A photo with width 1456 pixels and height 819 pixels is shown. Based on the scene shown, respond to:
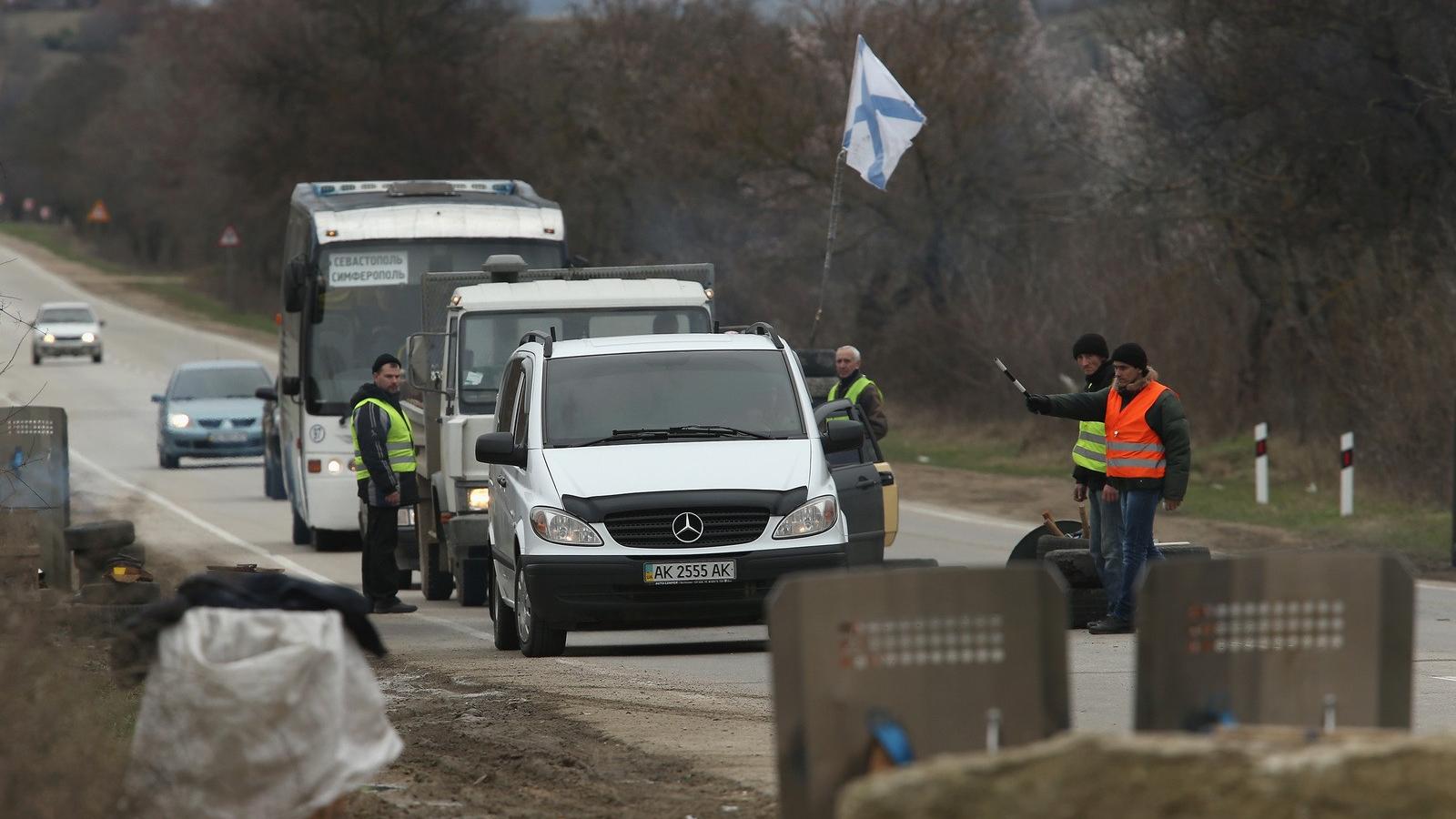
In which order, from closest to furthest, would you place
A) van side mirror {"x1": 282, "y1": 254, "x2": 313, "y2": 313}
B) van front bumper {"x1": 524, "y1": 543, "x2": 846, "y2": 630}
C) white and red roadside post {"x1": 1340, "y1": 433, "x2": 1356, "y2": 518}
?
van front bumper {"x1": 524, "y1": 543, "x2": 846, "y2": 630} → van side mirror {"x1": 282, "y1": 254, "x2": 313, "y2": 313} → white and red roadside post {"x1": 1340, "y1": 433, "x2": 1356, "y2": 518}

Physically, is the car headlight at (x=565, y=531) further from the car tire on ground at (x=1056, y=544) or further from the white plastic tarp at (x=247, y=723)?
the white plastic tarp at (x=247, y=723)

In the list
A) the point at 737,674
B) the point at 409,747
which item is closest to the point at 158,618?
the point at 409,747

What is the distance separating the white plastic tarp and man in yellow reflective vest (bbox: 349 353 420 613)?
9753 millimetres

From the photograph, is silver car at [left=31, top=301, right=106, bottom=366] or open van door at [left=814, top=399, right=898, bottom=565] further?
silver car at [left=31, top=301, right=106, bottom=366]

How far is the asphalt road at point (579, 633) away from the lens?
1141cm

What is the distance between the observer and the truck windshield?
53.7ft

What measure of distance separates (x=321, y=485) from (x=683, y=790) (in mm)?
13892

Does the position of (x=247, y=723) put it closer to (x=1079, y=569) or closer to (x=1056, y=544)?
(x=1079, y=569)

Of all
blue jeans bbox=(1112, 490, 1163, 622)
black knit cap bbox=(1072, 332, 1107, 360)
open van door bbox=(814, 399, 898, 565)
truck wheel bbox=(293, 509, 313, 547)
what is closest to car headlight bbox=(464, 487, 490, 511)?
open van door bbox=(814, 399, 898, 565)

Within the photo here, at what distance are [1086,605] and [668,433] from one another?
2950mm

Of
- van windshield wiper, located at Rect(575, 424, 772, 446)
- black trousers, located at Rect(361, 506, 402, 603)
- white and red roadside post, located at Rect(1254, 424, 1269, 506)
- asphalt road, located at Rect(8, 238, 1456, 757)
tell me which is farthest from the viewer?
white and red roadside post, located at Rect(1254, 424, 1269, 506)

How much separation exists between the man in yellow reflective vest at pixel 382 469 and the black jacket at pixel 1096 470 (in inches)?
190

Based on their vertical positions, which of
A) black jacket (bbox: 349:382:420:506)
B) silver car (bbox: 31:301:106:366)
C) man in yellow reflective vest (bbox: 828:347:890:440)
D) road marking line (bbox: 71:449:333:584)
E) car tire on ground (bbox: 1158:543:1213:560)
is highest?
silver car (bbox: 31:301:106:366)

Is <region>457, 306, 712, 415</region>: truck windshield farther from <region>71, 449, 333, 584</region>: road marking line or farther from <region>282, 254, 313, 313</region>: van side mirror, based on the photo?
<region>282, 254, 313, 313</region>: van side mirror
